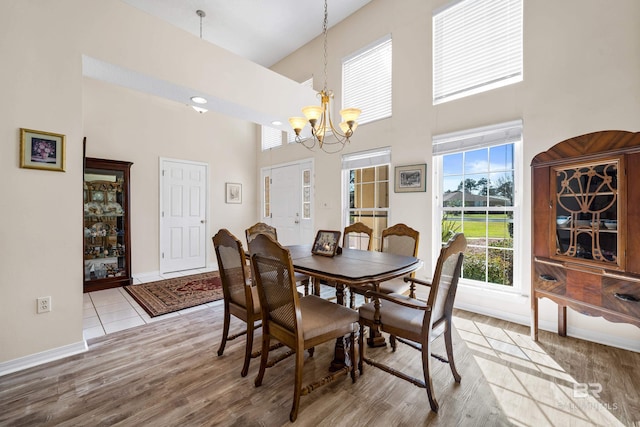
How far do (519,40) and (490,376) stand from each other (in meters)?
3.27

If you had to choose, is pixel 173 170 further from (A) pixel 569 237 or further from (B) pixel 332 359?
(A) pixel 569 237

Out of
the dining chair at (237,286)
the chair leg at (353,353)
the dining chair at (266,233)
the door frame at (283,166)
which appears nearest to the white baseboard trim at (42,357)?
the dining chair at (237,286)

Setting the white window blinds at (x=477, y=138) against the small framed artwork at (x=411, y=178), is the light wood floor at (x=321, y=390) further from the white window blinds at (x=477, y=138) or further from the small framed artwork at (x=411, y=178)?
the white window blinds at (x=477, y=138)

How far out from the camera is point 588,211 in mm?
2180

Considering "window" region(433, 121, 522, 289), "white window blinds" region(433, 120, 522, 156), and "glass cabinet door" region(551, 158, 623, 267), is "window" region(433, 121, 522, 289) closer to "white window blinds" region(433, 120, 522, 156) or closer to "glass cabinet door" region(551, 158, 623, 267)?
"white window blinds" region(433, 120, 522, 156)

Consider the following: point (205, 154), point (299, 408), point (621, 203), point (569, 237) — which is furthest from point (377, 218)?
point (205, 154)

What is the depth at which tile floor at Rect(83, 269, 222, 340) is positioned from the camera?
9.15 feet

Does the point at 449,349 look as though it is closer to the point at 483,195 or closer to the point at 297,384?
the point at 297,384

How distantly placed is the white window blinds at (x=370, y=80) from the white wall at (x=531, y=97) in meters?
0.15

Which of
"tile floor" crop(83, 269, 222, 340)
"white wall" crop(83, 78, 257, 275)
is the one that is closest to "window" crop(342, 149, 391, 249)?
"tile floor" crop(83, 269, 222, 340)

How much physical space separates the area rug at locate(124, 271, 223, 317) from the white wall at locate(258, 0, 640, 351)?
289 cm

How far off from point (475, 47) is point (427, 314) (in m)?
3.20

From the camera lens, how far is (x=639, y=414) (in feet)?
5.24

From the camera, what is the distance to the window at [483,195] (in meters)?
2.99
